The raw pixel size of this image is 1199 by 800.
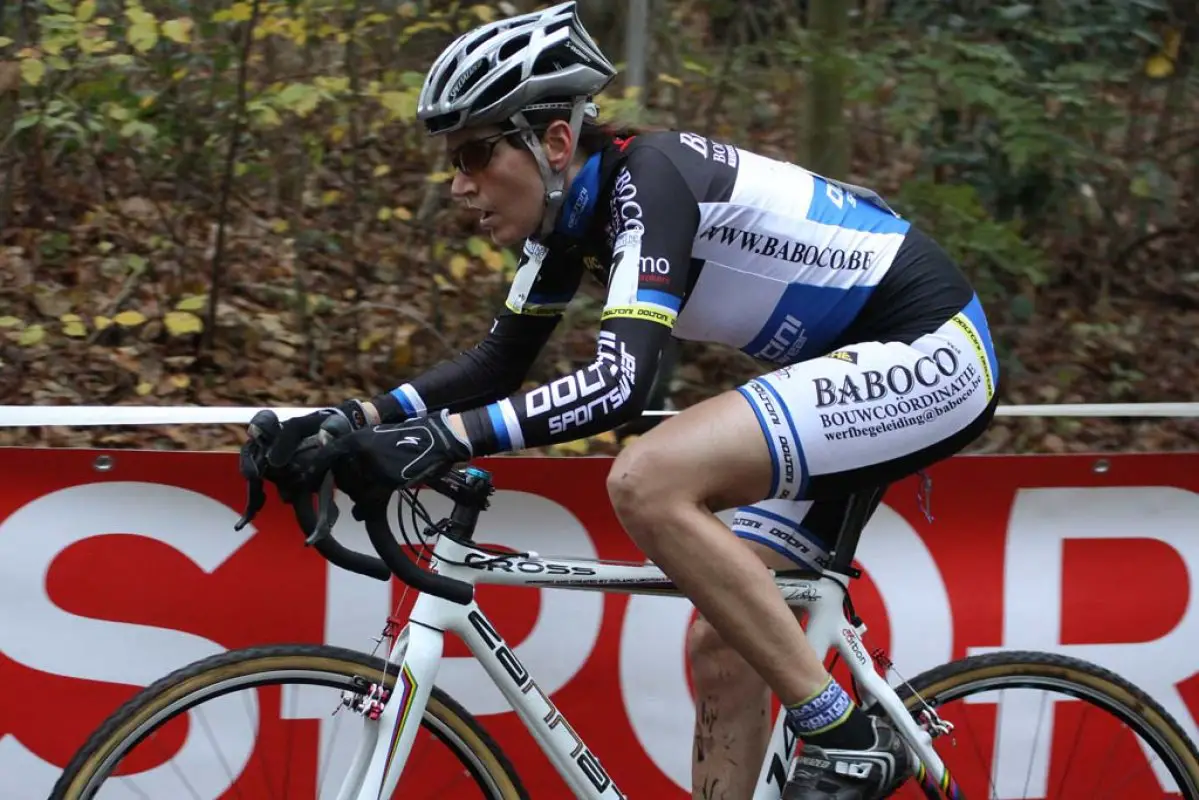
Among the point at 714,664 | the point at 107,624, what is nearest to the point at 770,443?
the point at 714,664

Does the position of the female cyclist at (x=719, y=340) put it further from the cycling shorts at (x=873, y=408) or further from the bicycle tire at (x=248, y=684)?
the bicycle tire at (x=248, y=684)

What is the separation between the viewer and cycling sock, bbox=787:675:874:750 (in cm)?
264

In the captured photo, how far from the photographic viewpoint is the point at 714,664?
9.87 feet

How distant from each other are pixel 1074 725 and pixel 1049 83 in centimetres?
317

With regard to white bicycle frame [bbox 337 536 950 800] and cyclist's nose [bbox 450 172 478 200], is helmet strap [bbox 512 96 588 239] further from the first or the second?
white bicycle frame [bbox 337 536 950 800]

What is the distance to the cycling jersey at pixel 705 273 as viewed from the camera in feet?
8.34

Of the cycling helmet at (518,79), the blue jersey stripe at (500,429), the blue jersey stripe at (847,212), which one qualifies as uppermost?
the cycling helmet at (518,79)

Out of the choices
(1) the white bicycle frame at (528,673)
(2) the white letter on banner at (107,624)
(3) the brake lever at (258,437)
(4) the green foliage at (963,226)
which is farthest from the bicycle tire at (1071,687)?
(4) the green foliage at (963,226)

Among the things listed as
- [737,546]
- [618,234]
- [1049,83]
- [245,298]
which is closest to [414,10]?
[245,298]

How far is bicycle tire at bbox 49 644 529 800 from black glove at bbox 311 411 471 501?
47cm

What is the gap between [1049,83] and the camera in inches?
220

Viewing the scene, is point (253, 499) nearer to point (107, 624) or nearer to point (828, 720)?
point (107, 624)

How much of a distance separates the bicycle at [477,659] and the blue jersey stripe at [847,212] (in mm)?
589

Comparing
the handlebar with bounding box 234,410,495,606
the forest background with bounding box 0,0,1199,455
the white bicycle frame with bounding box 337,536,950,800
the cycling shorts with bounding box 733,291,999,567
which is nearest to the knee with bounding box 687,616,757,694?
the white bicycle frame with bounding box 337,536,950,800
